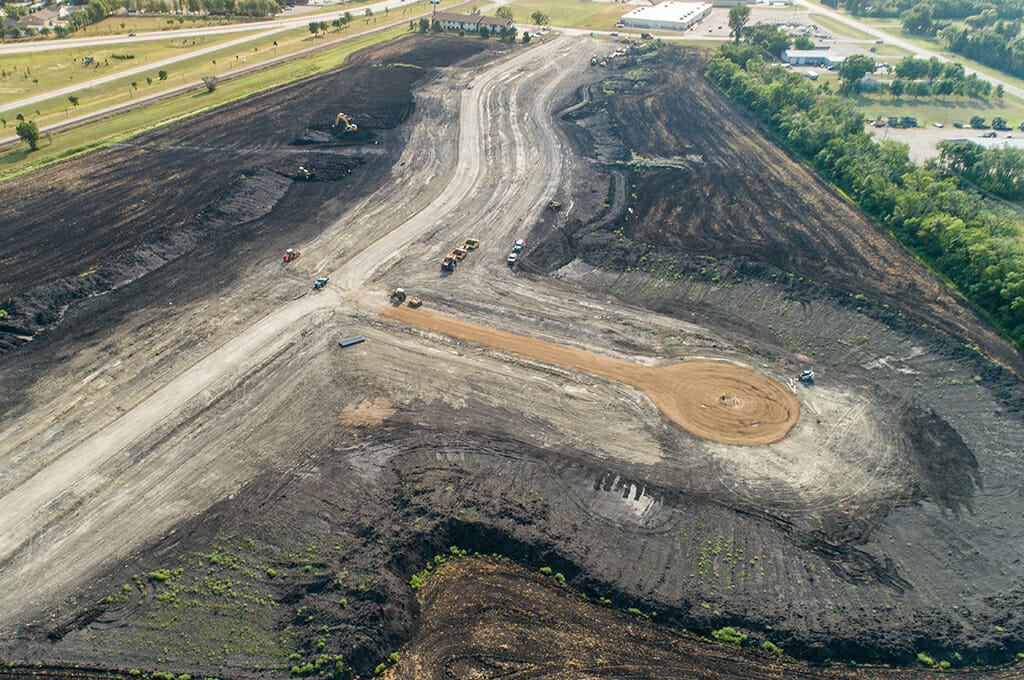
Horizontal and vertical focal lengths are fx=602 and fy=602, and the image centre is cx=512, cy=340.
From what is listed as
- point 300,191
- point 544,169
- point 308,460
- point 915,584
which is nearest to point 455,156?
point 544,169

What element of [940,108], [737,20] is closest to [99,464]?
[940,108]

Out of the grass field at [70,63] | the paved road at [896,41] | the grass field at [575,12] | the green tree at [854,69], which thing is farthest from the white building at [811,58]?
the grass field at [70,63]

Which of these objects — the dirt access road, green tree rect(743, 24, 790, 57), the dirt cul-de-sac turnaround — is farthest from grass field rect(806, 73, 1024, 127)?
the dirt access road

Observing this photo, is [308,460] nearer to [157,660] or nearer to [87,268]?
[157,660]

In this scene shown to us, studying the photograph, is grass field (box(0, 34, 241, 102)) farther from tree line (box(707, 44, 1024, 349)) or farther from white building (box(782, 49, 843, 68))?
white building (box(782, 49, 843, 68))

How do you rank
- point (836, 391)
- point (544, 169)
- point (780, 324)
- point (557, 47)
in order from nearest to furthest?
point (836, 391) → point (780, 324) → point (544, 169) → point (557, 47)
